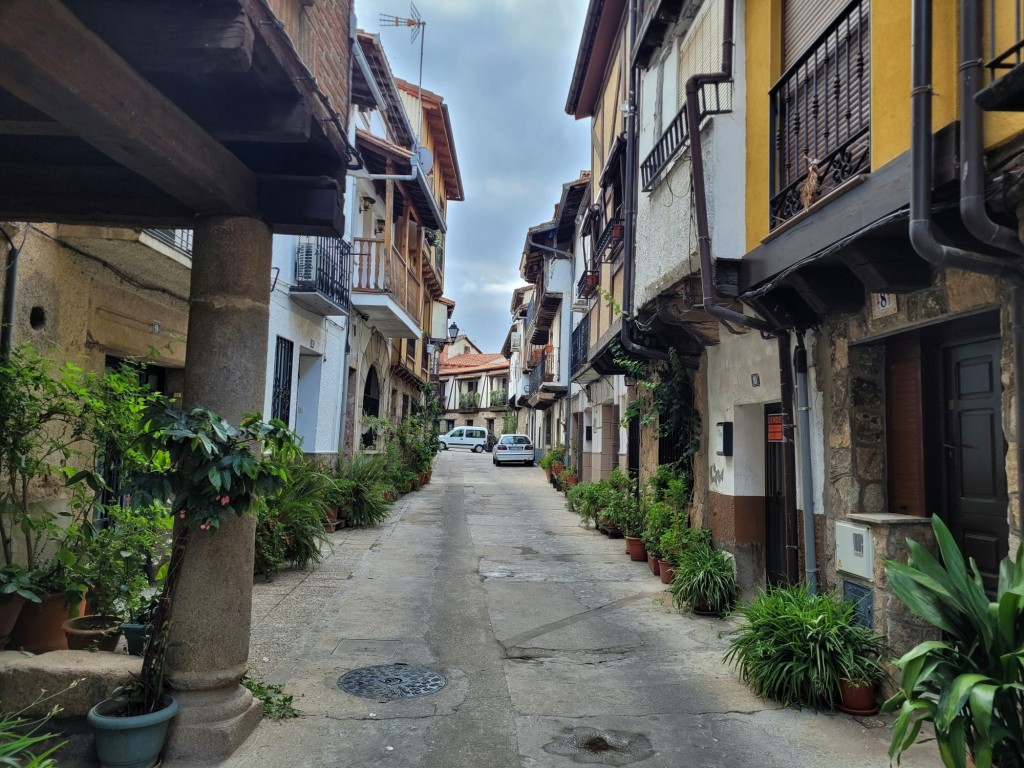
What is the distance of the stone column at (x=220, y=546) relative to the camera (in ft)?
11.8

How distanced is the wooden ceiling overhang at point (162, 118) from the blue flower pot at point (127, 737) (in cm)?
253

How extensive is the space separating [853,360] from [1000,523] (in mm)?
1374

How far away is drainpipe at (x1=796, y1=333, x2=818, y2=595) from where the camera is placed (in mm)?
5055

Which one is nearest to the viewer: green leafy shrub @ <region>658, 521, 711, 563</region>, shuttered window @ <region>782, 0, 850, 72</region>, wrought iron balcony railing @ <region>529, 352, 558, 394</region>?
shuttered window @ <region>782, 0, 850, 72</region>

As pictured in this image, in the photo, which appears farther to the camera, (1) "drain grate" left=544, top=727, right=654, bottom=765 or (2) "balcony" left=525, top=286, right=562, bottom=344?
(2) "balcony" left=525, top=286, right=562, bottom=344

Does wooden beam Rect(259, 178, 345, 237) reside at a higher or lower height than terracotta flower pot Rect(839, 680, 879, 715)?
higher

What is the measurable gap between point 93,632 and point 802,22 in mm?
6366

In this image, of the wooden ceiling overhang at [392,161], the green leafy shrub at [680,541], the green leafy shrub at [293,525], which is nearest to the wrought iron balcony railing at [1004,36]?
the green leafy shrub at [680,541]

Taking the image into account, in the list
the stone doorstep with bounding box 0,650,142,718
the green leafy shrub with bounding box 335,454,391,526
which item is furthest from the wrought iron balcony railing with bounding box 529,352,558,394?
the stone doorstep with bounding box 0,650,142,718

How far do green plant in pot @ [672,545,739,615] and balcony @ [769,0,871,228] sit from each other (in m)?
3.14

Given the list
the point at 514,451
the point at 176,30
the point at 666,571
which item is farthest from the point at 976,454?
the point at 514,451

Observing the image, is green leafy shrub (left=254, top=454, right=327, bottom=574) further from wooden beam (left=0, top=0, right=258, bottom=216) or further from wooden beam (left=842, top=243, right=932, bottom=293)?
wooden beam (left=842, top=243, right=932, bottom=293)

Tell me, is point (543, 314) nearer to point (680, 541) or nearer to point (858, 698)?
point (680, 541)

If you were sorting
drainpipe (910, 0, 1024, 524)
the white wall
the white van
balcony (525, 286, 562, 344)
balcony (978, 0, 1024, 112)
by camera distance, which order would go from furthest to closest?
the white van → balcony (525, 286, 562, 344) → the white wall → drainpipe (910, 0, 1024, 524) → balcony (978, 0, 1024, 112)
